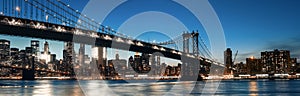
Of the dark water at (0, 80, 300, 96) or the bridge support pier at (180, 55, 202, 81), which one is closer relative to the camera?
the dark water at (0, 80, 300, 96)

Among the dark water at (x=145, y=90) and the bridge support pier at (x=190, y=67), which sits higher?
the bridge support pier at (x=190, y=67)

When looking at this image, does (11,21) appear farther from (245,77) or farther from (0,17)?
(245,77)

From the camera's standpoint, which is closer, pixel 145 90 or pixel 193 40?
pixel 145 90

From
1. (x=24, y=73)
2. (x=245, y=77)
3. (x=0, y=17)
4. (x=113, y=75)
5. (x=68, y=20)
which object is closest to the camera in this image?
(x=0, y=17)

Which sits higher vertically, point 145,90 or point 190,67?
point 190,67

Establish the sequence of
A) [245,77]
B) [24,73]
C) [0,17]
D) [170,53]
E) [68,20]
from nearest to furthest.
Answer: [0,17] → [68,20] → [170,53] → [24,73] → [245,77]

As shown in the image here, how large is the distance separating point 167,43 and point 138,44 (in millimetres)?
36970

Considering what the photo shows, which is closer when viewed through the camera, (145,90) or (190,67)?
(145,90)

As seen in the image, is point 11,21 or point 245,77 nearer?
point 11,21

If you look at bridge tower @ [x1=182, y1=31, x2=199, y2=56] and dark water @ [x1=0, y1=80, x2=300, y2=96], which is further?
bridge tower @ [x1=182, y1=31, x2=199, y2=56]

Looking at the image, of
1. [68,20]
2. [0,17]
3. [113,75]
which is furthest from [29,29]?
[113,75]

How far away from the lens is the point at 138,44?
62750 mm

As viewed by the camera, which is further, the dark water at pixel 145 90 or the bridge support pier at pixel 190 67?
the bridge support pier at pixel 190 67

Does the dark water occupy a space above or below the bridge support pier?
below
